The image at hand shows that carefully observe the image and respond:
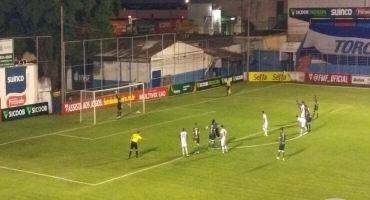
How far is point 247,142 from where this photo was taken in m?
39.6

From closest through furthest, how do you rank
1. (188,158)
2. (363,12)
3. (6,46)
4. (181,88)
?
(188,158) → (6,46) → (181,88) → (363,12)

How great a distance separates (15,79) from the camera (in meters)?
49.5

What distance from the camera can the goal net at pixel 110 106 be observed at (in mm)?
48188

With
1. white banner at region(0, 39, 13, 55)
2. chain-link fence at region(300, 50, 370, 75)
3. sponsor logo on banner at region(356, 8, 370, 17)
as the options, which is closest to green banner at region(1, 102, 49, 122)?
white banner at region(0, 39, 13, 55)

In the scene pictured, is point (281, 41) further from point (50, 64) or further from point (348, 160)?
point (348, 160)

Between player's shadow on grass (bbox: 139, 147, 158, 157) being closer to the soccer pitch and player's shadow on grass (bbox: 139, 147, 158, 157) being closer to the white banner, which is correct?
the soccer pitch

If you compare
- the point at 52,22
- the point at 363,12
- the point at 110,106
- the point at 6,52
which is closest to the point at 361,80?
the point at 363,12

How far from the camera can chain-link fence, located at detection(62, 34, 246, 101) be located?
6144cm

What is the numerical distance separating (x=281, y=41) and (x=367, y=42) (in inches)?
440

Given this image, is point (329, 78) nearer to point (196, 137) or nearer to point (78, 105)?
point (78, 105)

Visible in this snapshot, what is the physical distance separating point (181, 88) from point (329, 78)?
17291 mm

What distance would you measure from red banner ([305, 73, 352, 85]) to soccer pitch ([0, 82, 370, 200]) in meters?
13.5

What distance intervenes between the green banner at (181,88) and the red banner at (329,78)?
47.6 feet

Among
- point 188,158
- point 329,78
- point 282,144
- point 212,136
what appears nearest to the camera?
point 282,144
